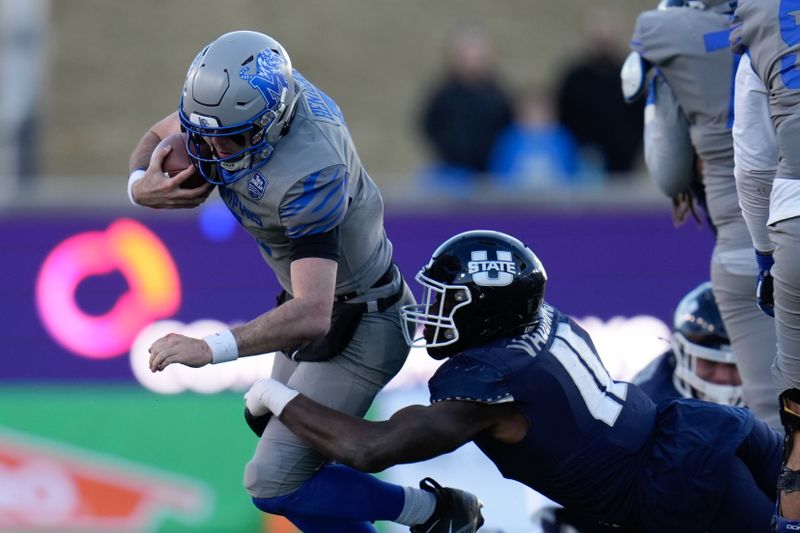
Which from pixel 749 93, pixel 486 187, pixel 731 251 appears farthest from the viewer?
pixel 486 187

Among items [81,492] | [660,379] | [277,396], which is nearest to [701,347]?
[660,379]

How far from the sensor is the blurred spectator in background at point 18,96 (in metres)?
9.66

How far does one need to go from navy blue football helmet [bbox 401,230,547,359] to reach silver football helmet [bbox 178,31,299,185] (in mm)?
665

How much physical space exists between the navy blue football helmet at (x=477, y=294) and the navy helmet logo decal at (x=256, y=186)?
59cm

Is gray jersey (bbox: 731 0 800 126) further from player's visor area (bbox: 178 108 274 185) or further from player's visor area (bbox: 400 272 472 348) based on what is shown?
player's visor area (bbox: 178 108 274 185)

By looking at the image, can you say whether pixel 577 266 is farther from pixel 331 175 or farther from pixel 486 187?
pixel 331 175

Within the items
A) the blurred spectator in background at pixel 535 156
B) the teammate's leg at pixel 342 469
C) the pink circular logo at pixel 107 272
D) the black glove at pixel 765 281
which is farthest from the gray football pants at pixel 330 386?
the blurred spectator in background at pixel 535 156

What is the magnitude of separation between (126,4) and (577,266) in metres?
8.00

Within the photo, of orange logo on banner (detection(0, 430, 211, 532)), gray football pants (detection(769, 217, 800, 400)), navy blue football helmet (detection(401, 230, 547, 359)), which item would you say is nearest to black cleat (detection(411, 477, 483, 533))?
navy blue football helmet (detection(401, 230, 547, 359))

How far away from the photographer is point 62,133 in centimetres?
1432

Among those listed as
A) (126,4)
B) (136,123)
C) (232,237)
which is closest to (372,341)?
(232,237)

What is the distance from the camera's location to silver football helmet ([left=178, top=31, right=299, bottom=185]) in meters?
4.09

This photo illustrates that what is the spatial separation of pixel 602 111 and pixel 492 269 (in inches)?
236

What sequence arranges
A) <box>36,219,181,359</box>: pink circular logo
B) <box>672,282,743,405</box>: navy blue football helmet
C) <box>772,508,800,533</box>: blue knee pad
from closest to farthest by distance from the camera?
<box>772,508,800,533</box>: blue knee pad < <box>672,282,743,405</box>: navy blue football helmet < <box>36,219,181,359</box>: pink circular logo
